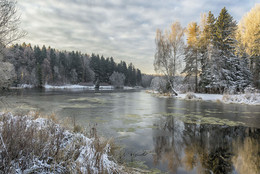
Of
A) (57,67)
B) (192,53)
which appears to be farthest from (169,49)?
(57,67)

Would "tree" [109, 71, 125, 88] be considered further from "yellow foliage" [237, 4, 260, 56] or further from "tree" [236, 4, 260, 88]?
"yellow foliage" [237, 4, 260, 56]

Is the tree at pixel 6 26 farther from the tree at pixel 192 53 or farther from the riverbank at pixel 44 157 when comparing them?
the tree at pixel 192 53

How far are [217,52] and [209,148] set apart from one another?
76.5ft

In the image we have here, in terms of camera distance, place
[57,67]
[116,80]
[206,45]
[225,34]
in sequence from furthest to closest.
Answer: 1. [116,80]
2. [57,67]
3. [206,45]
4. [225,34]

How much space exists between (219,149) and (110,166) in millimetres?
3878

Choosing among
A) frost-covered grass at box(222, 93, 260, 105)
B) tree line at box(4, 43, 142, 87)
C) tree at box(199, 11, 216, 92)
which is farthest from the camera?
tree line at box(4, 43, 142, 87)

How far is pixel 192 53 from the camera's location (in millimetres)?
28328

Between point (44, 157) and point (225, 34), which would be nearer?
point (44, 157)

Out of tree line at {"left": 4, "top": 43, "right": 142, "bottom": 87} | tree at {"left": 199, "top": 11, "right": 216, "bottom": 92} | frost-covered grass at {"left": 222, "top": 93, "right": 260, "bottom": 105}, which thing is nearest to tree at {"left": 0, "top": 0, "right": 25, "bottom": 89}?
frost-covered grass at {"left": 222, "top": 93, "right": 260, "bottom": 105}

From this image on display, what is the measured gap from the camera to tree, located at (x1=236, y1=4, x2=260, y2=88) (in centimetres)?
2183

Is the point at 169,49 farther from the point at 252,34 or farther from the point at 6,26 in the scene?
the point at 6,26

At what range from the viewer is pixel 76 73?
75.9m

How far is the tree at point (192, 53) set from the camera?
2806 centimetres

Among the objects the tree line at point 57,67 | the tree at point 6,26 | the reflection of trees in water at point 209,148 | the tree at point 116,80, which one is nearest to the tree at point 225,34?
the reflection of trees in water at point 209,148
